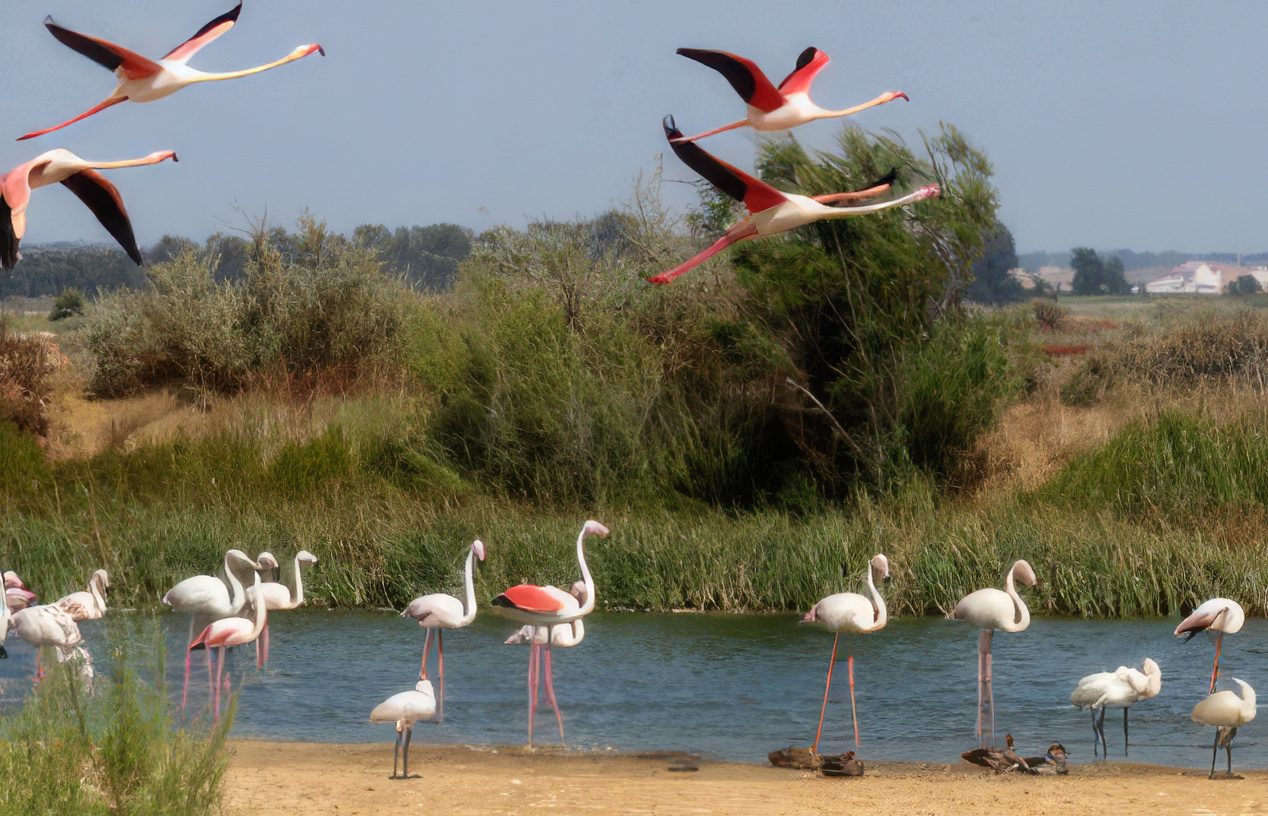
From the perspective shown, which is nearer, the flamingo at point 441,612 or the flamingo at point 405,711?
the flamingo at point 405,711

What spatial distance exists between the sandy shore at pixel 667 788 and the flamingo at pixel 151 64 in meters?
3.48

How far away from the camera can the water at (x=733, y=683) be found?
25.7 ft

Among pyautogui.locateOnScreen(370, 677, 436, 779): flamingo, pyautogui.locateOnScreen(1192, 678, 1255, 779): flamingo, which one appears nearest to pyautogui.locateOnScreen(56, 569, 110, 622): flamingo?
pyautogui.locateOnScreen(370, 677, 436, 779): flamingo

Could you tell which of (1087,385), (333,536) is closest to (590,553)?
(333,536)

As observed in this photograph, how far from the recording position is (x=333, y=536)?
42.1 ft

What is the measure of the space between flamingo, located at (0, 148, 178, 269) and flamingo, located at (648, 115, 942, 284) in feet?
4.25

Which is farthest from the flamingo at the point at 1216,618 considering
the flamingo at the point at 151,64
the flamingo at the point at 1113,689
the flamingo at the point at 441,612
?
the flamingo at the point at 151,64

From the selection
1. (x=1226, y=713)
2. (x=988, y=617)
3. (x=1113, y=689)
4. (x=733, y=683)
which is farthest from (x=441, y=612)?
(x=1226, y=713)

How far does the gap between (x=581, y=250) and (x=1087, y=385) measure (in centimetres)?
980

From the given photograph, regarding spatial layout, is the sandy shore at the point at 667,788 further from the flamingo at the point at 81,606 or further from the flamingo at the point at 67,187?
the flamingo at the point at 67,187

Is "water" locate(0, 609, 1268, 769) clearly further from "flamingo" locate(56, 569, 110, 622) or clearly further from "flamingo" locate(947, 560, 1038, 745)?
"flamingo" locate(56, 569, 110, 622)

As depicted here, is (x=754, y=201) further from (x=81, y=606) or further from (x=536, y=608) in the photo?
(x=81, y=606)

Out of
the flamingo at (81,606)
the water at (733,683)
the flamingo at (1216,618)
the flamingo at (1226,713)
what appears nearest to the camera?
the flamingo at (1226,713)

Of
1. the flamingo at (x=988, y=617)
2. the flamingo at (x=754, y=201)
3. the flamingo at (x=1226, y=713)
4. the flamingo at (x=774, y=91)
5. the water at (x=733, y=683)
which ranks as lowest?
the water at (x=733, y=683)
